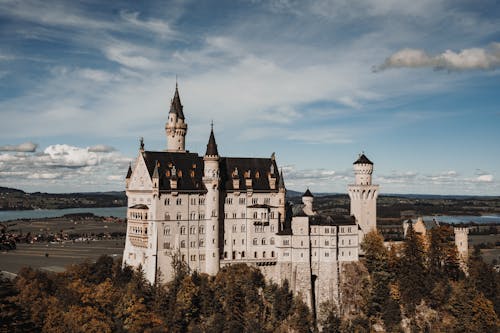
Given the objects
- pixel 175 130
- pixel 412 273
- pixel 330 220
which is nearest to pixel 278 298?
pixel 330 220

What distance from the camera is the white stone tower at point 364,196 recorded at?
322 ft

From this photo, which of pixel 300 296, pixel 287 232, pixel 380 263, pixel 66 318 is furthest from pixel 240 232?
pixel 66 318

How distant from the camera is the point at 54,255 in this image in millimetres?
165500

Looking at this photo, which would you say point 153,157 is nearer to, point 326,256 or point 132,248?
point 132,248

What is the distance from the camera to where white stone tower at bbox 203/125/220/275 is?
89375mm

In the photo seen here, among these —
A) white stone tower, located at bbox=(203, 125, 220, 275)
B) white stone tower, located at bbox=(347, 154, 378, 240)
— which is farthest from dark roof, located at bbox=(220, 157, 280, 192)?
white stone tower, located at bbox=(347, 154, 378, 240)

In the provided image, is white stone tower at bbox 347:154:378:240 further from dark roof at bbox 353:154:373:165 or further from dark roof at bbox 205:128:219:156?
dark roof at bbox 205:128:219:156

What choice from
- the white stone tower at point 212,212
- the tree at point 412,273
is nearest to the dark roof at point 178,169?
the white stone tower at point 212,212

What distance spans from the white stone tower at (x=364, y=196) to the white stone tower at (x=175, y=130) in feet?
102

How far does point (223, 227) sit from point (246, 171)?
34.9 feet

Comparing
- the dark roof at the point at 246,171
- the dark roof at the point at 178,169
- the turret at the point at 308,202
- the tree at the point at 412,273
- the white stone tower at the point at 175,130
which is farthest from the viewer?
the white stone tower at the point at 175,130

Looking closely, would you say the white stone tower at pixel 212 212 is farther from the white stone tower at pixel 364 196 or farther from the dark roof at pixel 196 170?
the white stone tower at pixel 364 196

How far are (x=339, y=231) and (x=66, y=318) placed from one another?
4272cm

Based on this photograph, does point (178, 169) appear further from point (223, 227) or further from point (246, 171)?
point (246, 171)
